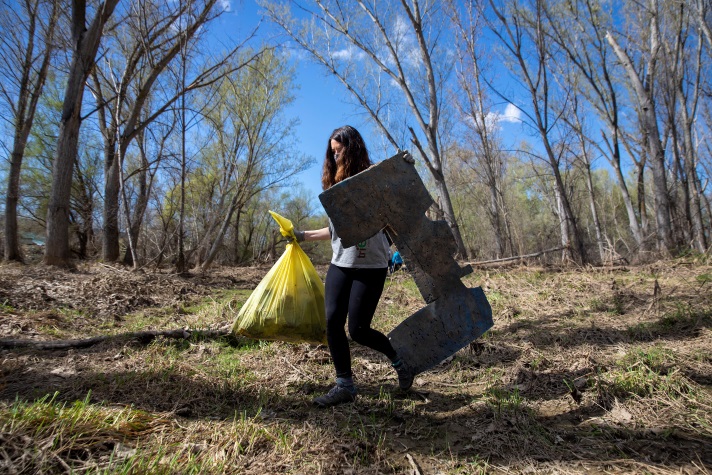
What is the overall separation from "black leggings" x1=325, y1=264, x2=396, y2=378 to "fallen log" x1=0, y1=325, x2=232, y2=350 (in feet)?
5.64

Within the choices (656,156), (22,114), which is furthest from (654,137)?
(22,114)

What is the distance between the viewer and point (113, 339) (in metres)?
3.33

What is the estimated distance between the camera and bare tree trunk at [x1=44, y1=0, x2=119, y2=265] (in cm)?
689

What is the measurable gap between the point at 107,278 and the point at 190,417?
15.7 feet

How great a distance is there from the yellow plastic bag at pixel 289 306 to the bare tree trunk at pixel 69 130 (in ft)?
19.9

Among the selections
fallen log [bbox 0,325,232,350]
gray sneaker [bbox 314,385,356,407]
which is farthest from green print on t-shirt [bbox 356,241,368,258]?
fallen log [bbox 0,325,232,350]

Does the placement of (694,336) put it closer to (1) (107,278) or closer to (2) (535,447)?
(2) (535,447)

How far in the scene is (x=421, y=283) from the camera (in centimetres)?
226

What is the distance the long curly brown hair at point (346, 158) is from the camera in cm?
230

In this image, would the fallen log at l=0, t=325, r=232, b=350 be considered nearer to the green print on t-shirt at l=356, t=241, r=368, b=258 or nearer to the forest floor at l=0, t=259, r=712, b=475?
the forest floor at l=0, t=259, r=712, b=475

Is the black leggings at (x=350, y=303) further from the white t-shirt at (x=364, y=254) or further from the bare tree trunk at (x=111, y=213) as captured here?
the bare tree trunk at (x=111, y=213)

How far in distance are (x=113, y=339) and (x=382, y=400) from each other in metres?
2.55

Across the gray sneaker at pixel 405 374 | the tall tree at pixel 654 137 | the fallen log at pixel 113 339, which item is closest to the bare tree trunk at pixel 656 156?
the tall tree at pixel 654 137

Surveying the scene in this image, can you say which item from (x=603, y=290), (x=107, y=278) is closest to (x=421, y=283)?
(x=603, y=290)
